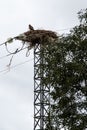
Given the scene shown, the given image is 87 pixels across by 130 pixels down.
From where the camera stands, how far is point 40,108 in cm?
2697

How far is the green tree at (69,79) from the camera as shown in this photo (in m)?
16.9

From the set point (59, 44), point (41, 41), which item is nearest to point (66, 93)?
point (59, 44)

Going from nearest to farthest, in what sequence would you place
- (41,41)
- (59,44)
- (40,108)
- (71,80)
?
1. (71,80)
2. (59,44)
3. (41,41)
4. (40,108)

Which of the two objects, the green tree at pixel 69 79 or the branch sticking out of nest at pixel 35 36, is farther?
the branch sticking out of nest at pixel 35 36

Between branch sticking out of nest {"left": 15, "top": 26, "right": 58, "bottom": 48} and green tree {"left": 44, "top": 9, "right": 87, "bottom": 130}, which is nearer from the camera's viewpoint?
green tree {"left": 44, "top": 9, "right": 87, "bottom": 130}

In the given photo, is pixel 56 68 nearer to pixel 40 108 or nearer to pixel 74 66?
pixel 74 66

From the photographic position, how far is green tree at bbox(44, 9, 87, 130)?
1694cm

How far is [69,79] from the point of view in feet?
55.8

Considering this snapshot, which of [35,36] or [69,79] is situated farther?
[35,36]

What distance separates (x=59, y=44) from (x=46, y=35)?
7.26 meters

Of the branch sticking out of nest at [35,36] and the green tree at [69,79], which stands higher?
the branch sticking out of nest at [35,36]

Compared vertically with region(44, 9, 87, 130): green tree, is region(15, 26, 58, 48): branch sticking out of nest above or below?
above

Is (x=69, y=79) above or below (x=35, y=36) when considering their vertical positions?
below

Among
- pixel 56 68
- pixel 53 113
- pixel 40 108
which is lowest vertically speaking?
pixel 53 113
